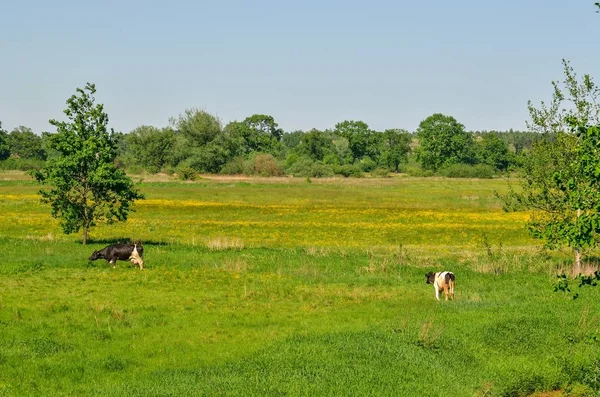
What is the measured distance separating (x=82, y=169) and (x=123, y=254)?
10.9m

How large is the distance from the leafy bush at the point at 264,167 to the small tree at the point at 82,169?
365 ft

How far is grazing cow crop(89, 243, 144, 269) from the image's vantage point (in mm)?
33188

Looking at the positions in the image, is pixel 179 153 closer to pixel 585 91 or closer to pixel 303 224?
pixel 303 224

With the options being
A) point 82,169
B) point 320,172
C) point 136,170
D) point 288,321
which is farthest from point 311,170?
point 288,321

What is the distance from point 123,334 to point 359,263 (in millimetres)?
18476

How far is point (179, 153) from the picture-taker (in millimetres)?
168125

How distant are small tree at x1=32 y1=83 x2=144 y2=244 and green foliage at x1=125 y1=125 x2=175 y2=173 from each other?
5121 inches

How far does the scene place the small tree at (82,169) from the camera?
41.1 metres

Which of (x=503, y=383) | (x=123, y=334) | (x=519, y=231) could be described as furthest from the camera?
(x=519, y=231)

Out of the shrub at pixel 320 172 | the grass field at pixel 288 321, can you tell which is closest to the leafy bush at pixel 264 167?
the shrub at pixel 320 172

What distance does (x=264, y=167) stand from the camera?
15588 centimetres

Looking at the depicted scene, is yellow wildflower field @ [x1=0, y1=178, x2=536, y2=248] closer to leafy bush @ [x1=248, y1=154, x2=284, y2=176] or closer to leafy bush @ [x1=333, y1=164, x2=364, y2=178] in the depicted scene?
leafy bush @ [x1=248, y1=154, x2=284, y2=176]

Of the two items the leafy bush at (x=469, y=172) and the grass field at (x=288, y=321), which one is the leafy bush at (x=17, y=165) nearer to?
the leafy bush at (x=469, y=172)

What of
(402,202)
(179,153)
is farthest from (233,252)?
(179,153)
